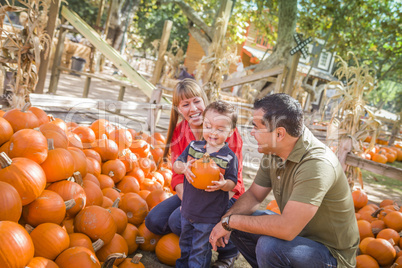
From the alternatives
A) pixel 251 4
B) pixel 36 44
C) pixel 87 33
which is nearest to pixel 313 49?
pixel 251 4

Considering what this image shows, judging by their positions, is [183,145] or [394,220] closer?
[183,145]

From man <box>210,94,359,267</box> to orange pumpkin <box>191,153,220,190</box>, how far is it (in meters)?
0.28

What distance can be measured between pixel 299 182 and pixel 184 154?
3.11 ft

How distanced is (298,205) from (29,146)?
1.75m

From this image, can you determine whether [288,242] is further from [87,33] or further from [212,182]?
[87,33]

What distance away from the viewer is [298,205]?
1.94 meters

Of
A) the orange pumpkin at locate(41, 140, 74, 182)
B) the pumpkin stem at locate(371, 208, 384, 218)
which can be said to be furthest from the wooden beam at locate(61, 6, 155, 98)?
the pumpkin stem at locate(371, 208, 384, 218)

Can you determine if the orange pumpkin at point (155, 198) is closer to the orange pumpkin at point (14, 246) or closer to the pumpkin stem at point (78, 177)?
the pumpkin stem at point (78, 177)

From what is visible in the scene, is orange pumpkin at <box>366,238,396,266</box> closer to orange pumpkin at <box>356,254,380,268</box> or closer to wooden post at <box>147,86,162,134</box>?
orange pumpkin at <box>356,254,380,268</box>

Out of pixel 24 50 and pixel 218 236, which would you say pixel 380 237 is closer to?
pixel 218 236

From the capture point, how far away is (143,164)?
3.98 meters

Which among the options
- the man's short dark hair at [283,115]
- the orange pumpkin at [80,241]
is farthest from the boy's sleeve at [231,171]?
the orange pumpkin at [80,241]

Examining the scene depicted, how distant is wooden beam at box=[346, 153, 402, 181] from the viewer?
3.56 metres

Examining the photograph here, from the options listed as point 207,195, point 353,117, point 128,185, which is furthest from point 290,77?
point 207,195
